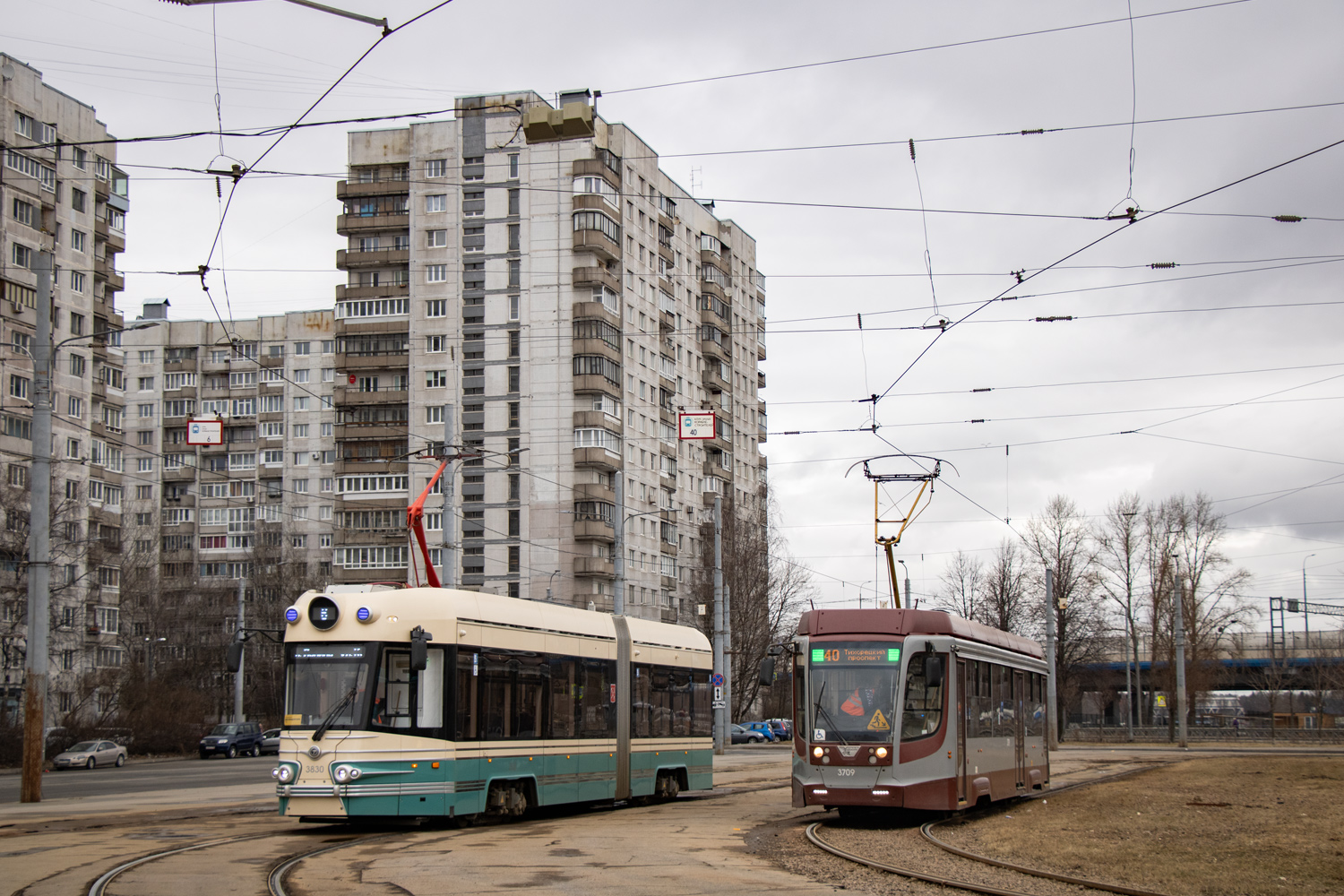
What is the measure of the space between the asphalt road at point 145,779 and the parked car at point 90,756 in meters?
0.45

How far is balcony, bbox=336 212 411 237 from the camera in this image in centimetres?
8188

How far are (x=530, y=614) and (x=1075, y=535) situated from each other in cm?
5985

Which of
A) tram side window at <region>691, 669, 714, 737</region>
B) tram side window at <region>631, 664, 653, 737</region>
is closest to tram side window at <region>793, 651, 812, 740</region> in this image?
tram side window at <region>631, 664, 653, 737</region>

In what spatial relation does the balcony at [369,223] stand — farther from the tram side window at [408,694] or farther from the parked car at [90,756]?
the tram side window at [408,694]

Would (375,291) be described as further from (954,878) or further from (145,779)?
(954,878)

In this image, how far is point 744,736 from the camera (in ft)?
238

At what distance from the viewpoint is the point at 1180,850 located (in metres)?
15.0

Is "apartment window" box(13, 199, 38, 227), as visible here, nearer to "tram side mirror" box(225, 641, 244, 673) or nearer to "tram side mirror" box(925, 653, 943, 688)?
"tram side mirror" box(225, 641, 244, 673)

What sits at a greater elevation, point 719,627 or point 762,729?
point 719,627

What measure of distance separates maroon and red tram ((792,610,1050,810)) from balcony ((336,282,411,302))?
65.8m

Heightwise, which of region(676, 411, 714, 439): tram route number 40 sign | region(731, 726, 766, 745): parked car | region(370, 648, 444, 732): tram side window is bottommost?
region(731, 726, 766, 745): parked car

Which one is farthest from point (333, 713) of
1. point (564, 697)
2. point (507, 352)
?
point (507, 352)

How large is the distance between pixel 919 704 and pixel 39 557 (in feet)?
51.8

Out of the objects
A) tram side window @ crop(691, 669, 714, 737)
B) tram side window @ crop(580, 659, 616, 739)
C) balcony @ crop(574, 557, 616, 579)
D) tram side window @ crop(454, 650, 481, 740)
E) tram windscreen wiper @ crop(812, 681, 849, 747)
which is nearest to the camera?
tram side window @ crop(454, 650, 481, 740)
